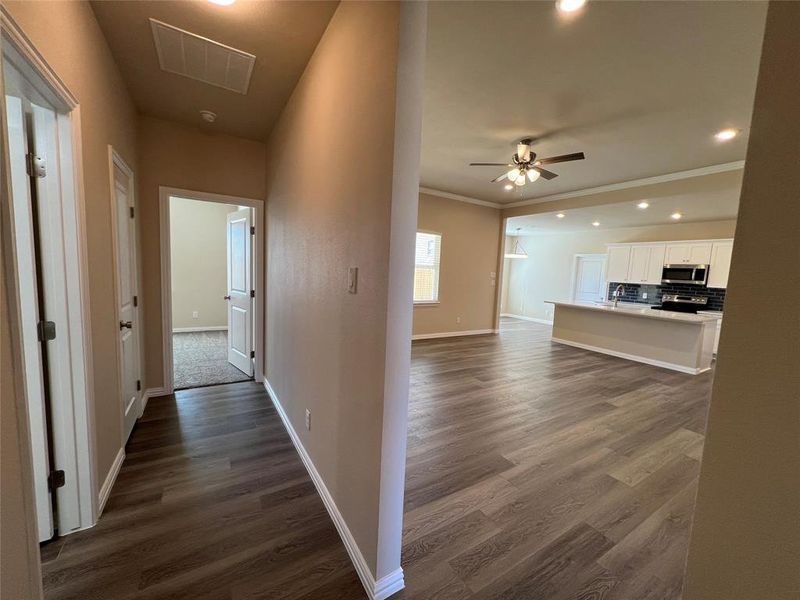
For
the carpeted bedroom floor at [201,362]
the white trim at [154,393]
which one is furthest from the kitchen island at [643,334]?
the white trim at [154,393]

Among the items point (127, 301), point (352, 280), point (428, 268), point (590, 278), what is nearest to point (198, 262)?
point (127, 301)

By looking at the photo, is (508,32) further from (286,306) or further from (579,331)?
(579,331)

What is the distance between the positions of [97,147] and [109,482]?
6.41 feet

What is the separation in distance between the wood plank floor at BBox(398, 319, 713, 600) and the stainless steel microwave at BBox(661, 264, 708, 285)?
324cm

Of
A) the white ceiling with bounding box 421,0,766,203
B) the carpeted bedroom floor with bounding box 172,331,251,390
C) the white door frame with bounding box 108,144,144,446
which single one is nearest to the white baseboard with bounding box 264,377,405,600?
the white door frame with bounding box 108,144,144,446

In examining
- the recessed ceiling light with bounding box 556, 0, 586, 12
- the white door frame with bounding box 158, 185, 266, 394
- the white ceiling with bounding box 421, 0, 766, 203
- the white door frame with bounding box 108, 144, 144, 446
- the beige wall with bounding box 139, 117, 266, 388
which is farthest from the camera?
the white door frame with bounding box 158, 185, 266, 394

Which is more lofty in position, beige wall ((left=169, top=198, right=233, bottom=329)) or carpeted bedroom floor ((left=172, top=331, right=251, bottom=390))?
beige wall ((left=169, top=198, right=233, bottom=329))

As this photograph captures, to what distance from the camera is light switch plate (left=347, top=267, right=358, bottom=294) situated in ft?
4.95

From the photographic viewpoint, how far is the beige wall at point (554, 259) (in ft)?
23.8

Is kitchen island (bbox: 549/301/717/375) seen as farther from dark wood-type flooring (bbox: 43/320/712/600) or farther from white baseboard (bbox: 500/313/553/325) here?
white baseboard (bbox: 500/313/553/325)

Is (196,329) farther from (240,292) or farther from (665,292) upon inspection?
(665,292)

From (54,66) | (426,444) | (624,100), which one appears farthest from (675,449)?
(54,66)

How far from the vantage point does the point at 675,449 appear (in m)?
2.69

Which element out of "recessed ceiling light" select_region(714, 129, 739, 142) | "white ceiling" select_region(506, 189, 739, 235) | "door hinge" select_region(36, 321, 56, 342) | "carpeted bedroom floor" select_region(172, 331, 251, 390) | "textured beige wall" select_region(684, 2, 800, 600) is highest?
"recessed ceiling light" select_region(714, 129, 739, 142)
